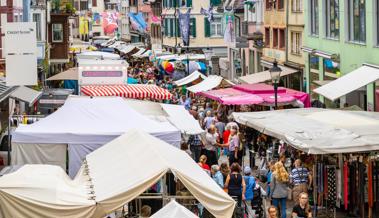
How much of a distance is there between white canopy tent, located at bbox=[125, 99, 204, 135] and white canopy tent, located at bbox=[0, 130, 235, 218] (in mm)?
7268

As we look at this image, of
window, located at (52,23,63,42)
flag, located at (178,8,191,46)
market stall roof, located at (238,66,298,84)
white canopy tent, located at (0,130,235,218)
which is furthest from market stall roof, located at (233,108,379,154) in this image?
flag, located at (178,8,191,46)

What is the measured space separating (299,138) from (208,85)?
25.7 meters

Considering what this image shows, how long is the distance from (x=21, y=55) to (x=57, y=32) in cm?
3681

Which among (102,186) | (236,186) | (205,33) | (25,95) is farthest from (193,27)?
(102,186)

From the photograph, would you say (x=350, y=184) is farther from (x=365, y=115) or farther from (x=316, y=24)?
(x=316, y=24)

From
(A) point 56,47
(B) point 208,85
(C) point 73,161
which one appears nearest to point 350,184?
(C) point 73,161

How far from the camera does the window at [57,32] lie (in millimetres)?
59938

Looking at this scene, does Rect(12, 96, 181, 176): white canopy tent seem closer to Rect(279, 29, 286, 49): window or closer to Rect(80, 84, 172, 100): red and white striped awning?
Rect(80, 84, 172, 100): red and white striped awning

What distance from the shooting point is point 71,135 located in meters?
19.2

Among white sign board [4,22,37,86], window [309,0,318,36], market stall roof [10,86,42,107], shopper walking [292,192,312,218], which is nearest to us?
shopper walking [292,192,312,218]

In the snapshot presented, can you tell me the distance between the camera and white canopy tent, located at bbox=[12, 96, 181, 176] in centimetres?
1916

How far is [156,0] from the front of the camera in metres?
97.9

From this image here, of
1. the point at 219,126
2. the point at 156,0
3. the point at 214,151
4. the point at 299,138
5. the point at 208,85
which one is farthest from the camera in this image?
the point at 156,0

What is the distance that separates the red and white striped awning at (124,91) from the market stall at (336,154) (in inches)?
431
